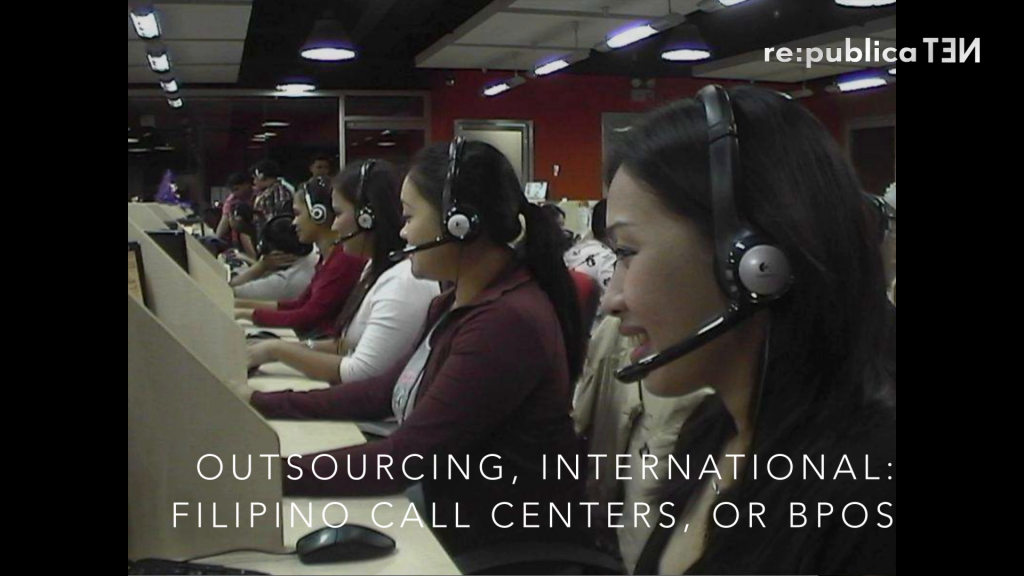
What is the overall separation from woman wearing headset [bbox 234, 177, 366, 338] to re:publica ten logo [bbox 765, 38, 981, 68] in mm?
1321

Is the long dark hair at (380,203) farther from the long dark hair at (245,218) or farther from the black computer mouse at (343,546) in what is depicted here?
the long dark hair at (245,218)

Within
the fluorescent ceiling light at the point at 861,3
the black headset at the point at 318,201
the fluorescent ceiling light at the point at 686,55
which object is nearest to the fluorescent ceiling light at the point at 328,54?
the black headset at the point at 318,201

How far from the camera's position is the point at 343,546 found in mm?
883

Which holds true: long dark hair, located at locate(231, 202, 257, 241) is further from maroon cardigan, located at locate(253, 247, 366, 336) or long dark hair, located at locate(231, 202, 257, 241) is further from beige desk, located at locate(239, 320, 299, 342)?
maroon cardigan, located at locate(253, 247, 366, 336)

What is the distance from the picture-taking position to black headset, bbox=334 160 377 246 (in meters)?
1.99

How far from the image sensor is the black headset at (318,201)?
7.33ft

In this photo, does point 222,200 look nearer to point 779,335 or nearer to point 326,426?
point 326,426

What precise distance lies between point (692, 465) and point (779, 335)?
0.18 metres

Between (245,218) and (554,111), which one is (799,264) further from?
(245,218)

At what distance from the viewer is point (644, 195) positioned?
73cm

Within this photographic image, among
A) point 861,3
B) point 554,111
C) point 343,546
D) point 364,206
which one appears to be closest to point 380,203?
point 364,206

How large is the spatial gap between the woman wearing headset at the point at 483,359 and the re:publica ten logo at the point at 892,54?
397 mm

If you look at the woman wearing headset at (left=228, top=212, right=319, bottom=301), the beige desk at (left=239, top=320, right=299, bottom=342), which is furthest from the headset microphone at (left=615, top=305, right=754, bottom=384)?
the woman wearing headset at (left=228, top=212, right=319, bottom=301)
